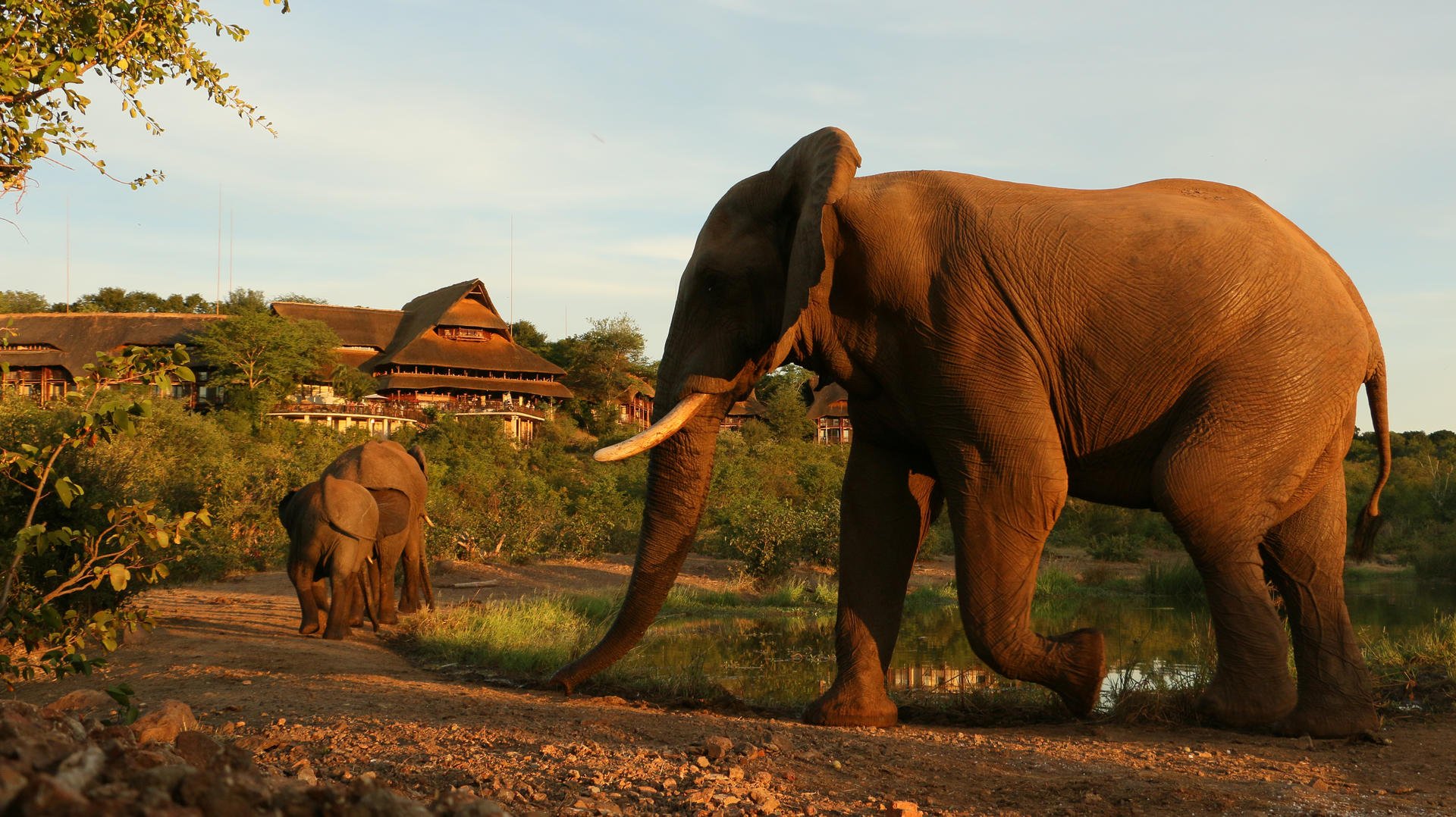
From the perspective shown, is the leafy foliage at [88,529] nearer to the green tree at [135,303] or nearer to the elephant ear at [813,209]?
the elephant ear at [813,209]

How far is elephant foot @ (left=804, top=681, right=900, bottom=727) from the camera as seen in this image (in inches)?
239

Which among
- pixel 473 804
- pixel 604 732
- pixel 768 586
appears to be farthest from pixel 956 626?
pixel 473 804

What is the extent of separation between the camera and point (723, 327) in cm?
624

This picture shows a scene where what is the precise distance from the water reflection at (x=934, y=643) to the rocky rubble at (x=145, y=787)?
15.0ft

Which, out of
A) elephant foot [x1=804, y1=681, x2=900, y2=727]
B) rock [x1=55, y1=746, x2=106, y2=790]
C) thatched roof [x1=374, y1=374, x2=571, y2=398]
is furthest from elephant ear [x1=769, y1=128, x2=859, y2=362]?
thatched roof [x1=374, y1=374, x2=571, y2=398]

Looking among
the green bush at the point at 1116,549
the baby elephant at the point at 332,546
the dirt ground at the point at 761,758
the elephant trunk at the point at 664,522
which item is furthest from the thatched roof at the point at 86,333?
the dirt ground at the point at 761,758

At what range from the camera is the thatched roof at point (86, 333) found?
50719 millimetres

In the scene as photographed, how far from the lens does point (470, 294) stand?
5581cm

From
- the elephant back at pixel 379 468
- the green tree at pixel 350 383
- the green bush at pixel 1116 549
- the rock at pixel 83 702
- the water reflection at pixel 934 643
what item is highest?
the green tree at pixel 350 383

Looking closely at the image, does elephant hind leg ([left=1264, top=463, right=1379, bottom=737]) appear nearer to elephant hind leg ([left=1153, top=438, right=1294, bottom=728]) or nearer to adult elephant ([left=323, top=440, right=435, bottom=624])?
elephant hind leg ([left=1153, top=438, right=1294, bottom=728])

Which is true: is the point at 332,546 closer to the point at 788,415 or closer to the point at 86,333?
the point at 788,415

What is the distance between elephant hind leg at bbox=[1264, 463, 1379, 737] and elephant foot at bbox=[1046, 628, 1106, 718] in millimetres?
876

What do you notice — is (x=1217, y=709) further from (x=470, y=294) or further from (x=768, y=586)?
(x=470, y=294)

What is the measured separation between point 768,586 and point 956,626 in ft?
21.2
